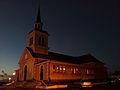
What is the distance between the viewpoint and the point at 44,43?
3953 centimetres

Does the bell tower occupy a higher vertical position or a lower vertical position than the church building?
higher

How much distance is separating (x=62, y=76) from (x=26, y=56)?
12690 millimetres

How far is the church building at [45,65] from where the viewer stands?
31.6 metres

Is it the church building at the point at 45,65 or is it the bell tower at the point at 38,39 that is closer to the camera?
the church building at the point at 45,65

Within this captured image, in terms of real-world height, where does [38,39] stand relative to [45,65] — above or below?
above

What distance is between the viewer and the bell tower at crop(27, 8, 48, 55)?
3741 cm

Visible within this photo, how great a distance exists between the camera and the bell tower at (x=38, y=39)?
37.4 metres

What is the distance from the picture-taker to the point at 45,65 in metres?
31.6

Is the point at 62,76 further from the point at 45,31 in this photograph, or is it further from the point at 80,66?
the point at 45,31

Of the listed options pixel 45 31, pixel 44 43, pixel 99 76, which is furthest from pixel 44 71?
pixel 99 76

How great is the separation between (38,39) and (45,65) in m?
9.77

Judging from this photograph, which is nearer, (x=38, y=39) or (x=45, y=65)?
(x=45, y=65)

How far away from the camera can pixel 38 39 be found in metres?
38.3

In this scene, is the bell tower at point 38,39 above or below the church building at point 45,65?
above
